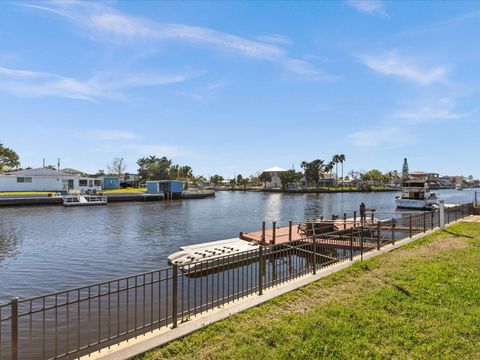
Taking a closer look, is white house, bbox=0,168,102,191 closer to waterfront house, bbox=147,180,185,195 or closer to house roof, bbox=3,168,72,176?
house roof, bbox=3,168,72,176

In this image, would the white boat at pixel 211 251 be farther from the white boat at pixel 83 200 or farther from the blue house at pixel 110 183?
the blue house at pixel 110 183

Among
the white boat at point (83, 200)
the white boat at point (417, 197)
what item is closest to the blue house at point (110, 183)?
the white boat at point (83, 200)

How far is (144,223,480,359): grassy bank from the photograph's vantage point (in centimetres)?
549

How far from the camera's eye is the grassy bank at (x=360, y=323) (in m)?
5.49

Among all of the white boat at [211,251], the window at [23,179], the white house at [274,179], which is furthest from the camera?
the white house at [274,179]

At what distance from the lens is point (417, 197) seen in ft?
183

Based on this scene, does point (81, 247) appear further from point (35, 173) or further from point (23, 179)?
point (23, 179)

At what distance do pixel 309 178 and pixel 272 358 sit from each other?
150 meters

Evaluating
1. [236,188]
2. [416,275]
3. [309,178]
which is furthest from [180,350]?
[236,188]

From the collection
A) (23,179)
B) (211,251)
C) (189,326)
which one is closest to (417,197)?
(211,251)

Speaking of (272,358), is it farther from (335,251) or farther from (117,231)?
(117,231)

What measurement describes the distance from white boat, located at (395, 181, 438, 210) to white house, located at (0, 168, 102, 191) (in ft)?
218

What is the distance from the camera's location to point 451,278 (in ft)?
29.8

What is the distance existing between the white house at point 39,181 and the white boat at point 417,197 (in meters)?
66.3
